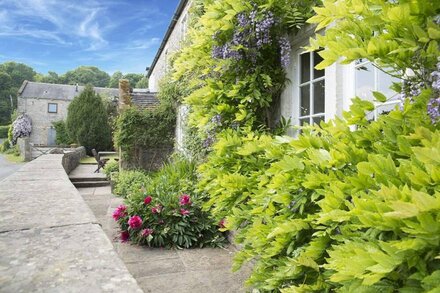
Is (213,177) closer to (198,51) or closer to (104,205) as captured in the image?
(198,51)

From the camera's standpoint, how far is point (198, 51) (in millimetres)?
4648

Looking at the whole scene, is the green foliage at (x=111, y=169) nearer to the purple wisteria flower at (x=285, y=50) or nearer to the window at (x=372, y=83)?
the purple wisteria flower at (x=285, y=50)

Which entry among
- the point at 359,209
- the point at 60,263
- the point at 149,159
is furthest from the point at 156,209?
the point at 149,159

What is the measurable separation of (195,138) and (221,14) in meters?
4.50

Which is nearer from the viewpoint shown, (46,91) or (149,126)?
(149,126)

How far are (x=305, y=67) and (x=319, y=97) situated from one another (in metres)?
0.55

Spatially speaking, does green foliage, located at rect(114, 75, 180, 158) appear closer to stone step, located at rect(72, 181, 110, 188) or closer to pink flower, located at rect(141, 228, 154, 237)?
stone step, located at rect(72, 181, 110, 188)

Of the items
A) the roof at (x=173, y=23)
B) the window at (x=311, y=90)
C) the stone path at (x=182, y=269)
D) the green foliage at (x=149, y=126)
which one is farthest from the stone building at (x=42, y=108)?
the window at (x=311, y=90)

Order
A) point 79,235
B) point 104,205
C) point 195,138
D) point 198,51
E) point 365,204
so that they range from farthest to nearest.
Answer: point 104,205, point 195,138, point 198,51, point 79,235, point 365,204

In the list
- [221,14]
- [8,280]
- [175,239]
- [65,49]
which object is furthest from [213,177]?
[65,49]

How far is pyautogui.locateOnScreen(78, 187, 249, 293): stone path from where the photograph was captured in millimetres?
3666

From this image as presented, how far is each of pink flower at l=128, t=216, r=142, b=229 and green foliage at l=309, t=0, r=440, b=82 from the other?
426 centimetres

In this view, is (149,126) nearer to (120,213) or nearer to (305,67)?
(120,213)

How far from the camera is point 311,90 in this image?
4.24 meters
